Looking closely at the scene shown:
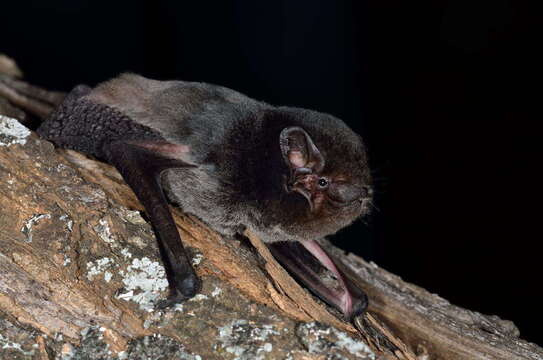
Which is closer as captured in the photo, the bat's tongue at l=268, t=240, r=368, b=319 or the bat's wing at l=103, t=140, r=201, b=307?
the bat's wing at l=103, t=140, r=201, b=307

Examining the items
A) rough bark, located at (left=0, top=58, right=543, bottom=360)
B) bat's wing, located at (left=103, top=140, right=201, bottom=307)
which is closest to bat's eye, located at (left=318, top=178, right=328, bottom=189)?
rough bark, located at (left=0, top=58, right=543, bottom=360)

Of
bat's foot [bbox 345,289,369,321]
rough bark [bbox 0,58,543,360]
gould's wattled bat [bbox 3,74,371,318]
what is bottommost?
bat's foot [bbox 345,289,369,321]

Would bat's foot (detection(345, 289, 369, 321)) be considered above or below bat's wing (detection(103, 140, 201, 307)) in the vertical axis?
below

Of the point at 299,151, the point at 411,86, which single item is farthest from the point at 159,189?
the point at 411,86

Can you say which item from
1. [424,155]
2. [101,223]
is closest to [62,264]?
[101,223]

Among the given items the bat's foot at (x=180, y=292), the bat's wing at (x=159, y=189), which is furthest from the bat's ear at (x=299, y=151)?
the bat's foot at (x=180, y=292)

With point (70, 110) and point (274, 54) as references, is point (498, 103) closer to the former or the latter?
point (274, 54)

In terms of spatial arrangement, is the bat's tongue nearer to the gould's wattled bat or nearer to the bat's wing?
the gould's wattled bat

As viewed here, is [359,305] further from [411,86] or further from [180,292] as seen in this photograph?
[411,86]
